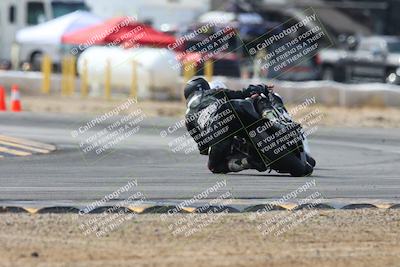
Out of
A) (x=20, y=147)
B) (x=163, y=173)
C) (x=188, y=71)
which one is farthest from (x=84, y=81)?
(x=163, y=173)

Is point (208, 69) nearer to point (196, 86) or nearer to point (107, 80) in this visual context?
point (107, 80)

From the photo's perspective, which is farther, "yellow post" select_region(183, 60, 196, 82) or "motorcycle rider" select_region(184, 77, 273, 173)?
"yellow post" select_region(183, 60, 196, 82)

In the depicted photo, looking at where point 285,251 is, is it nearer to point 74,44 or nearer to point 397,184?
point 397,184

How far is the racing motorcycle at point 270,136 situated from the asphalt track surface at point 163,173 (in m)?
0.20

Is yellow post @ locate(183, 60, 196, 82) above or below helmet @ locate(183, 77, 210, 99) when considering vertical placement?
below

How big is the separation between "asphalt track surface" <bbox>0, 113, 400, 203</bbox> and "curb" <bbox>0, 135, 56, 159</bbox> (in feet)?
0.79

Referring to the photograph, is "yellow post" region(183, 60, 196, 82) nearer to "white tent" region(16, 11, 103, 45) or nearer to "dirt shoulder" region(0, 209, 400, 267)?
"white tent" region(16, 11, 103, 45)

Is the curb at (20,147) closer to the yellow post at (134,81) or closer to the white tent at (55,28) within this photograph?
the yellow post at (134,81)

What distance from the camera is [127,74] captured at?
30781mm

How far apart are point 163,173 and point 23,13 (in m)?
28.6

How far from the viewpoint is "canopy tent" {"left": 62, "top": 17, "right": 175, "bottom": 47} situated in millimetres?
35250

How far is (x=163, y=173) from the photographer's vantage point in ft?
47.2

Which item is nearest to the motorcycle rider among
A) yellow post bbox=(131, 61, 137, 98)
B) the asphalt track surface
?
the asphalt track surface

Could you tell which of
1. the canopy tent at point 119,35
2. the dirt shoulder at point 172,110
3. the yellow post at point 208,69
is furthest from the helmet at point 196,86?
the canopy tent at point 119,35
